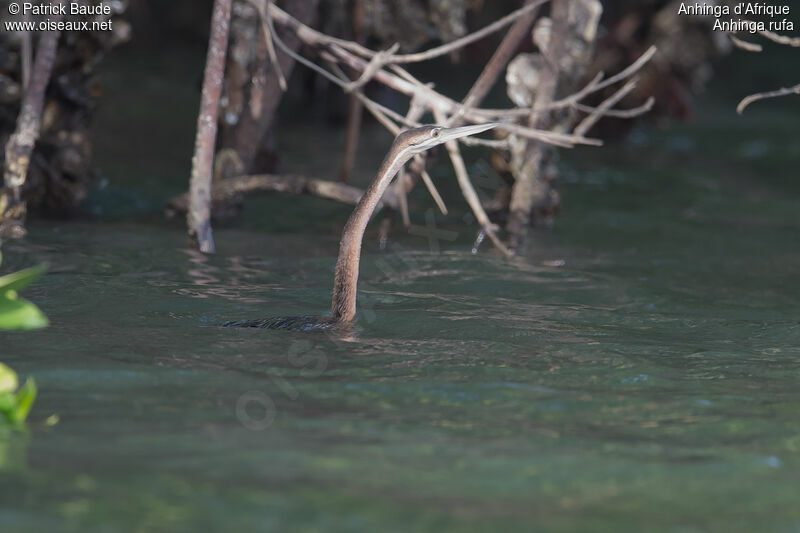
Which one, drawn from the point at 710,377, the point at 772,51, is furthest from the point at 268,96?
the point at 772,51

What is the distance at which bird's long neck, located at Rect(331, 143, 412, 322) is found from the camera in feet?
15.5

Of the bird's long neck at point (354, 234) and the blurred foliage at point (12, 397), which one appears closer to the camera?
the blurred foliage at point (12, 397)

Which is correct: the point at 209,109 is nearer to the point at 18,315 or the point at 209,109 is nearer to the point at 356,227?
the point at 356,227

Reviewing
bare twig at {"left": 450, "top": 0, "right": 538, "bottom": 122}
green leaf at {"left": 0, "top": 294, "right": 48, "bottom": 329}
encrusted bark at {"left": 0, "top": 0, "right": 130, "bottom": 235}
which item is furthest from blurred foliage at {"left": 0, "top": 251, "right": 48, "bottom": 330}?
bare twig at {"left": 450, "top": 0, "right": 538, "bottom": 122}

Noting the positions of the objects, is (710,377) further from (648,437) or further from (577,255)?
(577,255)

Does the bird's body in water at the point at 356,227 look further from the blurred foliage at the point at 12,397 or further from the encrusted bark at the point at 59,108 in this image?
the encrusted bark at the point at 59,108

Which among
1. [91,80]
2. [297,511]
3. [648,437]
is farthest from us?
[91,80]

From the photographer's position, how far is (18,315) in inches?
127

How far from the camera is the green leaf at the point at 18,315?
10.5ft

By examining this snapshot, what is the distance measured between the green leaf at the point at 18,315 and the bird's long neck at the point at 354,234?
1730mm

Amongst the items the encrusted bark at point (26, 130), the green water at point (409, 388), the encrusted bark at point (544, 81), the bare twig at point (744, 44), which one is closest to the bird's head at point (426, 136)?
the green water at point (409, 388)

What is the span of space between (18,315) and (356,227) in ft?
6.03

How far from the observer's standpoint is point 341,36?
964cm

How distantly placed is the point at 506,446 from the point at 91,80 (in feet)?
18.3
